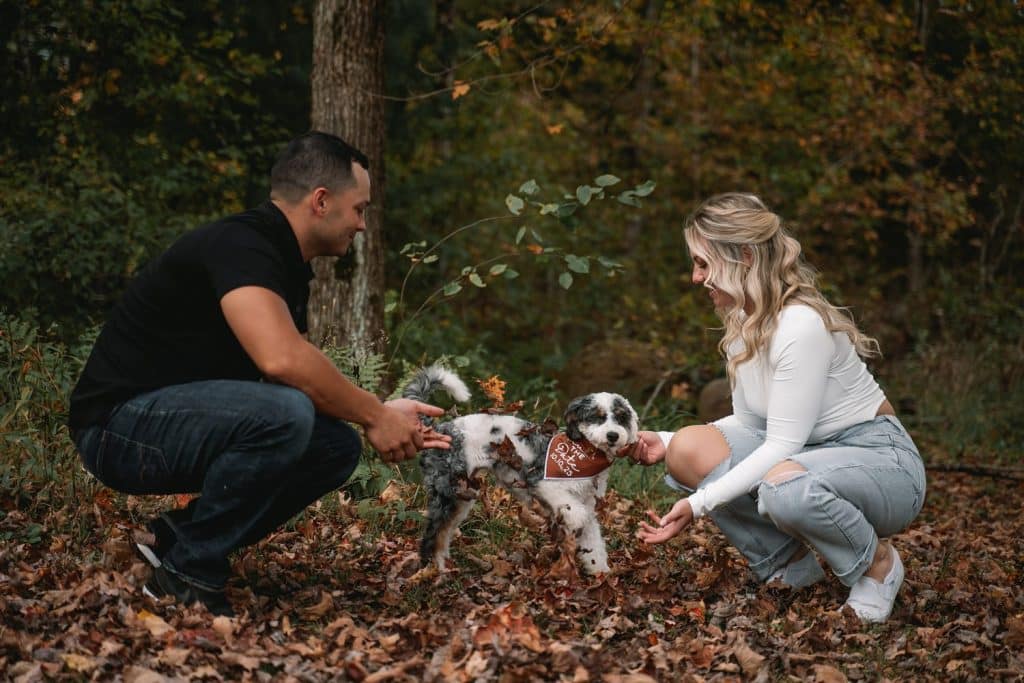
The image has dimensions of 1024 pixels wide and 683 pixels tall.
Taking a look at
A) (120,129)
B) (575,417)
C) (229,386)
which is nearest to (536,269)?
(120,129)

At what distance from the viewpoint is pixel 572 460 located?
187 inches

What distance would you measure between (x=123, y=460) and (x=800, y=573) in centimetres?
296

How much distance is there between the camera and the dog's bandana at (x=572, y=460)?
4742mm

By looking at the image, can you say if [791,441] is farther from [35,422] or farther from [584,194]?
[35,422]

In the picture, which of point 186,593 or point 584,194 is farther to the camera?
point 584,194

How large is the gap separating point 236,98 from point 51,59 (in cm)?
204

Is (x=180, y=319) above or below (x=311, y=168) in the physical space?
below

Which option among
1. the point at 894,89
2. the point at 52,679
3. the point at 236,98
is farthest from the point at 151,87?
the point at 894,89

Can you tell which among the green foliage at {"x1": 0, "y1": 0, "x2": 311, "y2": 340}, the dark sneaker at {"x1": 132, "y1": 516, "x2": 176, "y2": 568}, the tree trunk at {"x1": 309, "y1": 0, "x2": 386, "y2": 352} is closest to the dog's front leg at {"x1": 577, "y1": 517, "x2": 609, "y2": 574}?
the dark sneaker at {"x1": 132, "y1": 516, "x2": 176, "y2": 568}

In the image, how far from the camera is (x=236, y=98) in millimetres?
10297

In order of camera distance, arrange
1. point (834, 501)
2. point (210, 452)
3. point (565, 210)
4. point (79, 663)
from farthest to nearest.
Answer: point (565, 210), point (834, 501), point (210, 452), point (79, 663)

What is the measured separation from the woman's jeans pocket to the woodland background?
0.42m

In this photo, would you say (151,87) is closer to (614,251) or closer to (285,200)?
(285,200)

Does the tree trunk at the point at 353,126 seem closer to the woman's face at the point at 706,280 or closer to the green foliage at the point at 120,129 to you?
the green foliage at the point at 120,129
